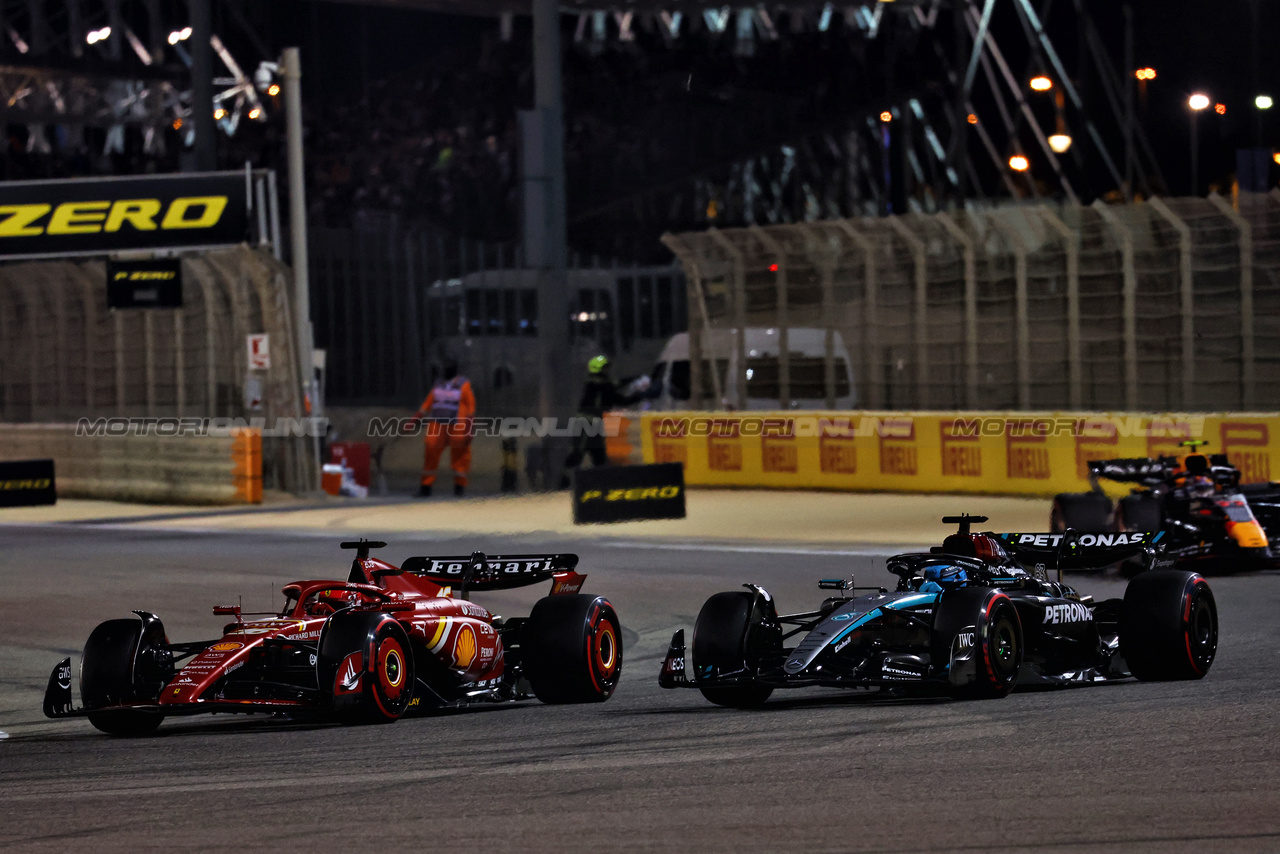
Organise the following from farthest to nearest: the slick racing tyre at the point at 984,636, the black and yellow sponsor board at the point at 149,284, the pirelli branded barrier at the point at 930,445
Result: the black and yellow sponsor board at the point at 149,284
the pirelli branded barrier at the point at 930,445
the slick racing tyre at the point at 984,636

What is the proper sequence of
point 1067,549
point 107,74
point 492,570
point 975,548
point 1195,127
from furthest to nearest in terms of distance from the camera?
point 107,74, point 1195,127, point 1067,549, point 492,570, point 975,548

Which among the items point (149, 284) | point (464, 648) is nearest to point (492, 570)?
point (464, 648)

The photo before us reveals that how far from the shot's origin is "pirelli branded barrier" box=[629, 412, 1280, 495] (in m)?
18.3

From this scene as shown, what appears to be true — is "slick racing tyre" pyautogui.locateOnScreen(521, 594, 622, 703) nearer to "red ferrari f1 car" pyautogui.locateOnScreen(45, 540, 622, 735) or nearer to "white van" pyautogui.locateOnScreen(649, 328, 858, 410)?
"red ferrari f1 car" pyautogui.locateOnScreen(45, 540, 622, 735)

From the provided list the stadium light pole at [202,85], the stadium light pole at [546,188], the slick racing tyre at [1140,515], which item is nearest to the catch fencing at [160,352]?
the stadium light pole at [202,85]

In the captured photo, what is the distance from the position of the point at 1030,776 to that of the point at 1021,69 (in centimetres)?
2824

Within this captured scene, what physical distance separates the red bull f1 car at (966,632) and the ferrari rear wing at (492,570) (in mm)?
859

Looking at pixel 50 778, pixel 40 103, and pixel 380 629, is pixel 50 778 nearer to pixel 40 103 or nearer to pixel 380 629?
pixel 380 629

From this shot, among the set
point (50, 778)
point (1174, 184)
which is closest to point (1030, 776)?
point (50, 778)

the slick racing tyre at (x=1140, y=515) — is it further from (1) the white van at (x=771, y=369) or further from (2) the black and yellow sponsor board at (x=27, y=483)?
(2) the black and yellow sponsor board at (x=27, y=483)

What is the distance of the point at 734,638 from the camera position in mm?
8039

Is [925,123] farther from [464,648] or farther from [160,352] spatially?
[464,648]

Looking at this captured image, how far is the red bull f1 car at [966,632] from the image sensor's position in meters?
7.80

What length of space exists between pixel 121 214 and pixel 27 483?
12.1 feet
